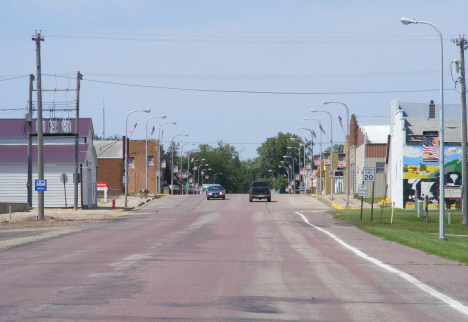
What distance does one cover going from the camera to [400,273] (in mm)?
11844

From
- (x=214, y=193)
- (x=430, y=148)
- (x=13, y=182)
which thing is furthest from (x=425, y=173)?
(x=13, y=182)

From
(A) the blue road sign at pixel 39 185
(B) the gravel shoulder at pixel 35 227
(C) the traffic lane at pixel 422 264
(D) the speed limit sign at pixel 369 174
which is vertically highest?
(D) the speed limit sign at pixel 369 174

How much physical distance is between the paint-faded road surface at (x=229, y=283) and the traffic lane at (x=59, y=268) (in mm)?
23

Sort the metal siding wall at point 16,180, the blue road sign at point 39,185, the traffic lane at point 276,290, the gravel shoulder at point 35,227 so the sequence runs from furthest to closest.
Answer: the metal siding wall at point 16,180 → the blue road sign at point 39,185 → the gravel shoulder at point 35,227 → the traffic lane at point 276,290

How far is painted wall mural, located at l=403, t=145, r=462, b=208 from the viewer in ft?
147

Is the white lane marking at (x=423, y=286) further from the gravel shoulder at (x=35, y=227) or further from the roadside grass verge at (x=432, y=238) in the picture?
the gravel shoulder at (x=35, y=227)

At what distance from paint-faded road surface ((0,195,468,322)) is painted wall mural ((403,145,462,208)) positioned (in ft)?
94.1

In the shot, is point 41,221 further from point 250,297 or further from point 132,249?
point 250,297

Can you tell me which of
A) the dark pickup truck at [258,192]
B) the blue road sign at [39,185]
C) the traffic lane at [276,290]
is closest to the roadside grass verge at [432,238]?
the traffic lane at [276,290]

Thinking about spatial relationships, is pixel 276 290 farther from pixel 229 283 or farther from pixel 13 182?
pixel 13 182

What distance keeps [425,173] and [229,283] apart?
38.1 metres

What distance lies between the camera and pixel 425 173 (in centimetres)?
4547

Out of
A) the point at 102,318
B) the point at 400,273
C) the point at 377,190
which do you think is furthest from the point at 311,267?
the point at 377,190

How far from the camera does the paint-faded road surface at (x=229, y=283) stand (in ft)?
25.6
